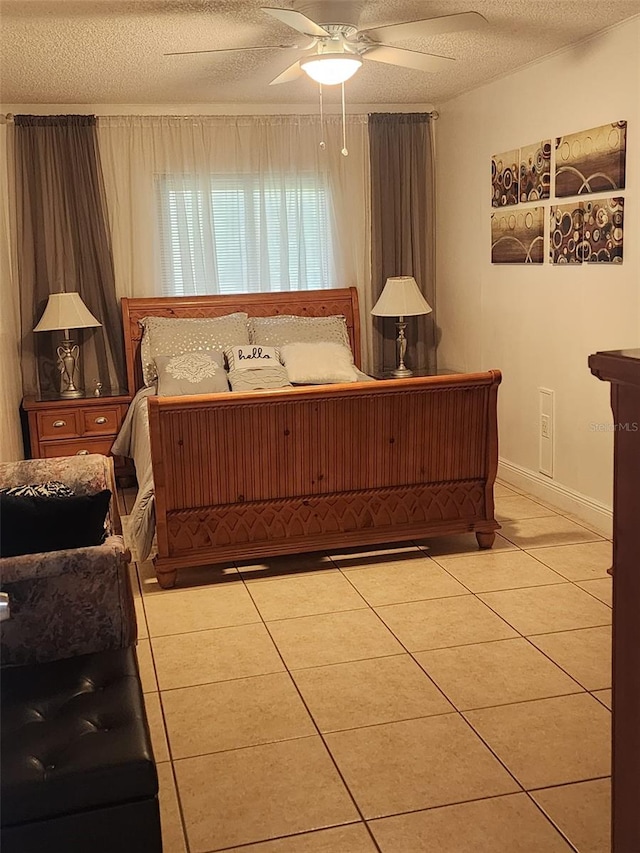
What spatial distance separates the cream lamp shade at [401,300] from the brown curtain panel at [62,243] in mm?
1798

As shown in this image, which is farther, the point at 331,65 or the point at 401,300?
the point at 401,300

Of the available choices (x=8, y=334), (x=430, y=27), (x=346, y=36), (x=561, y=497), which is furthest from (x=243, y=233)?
(x=561, y=497)

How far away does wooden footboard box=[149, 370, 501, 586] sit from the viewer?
3939mm

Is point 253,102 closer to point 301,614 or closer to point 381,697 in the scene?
point 301,614

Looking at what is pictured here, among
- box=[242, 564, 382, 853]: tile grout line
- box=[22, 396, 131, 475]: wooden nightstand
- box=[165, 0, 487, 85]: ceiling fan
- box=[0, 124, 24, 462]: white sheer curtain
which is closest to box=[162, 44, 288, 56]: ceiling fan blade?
box=[165, 0, 487, 85]: ceiling fan

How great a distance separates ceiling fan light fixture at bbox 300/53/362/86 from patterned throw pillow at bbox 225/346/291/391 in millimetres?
1930

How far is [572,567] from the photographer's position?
4.11 meters

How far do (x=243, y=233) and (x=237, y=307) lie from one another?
0.52 metres

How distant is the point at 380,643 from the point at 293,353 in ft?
8.44

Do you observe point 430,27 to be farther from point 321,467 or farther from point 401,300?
point 401,300

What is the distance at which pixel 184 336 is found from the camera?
5.66 m

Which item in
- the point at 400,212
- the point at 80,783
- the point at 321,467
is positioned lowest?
the point at 80,783

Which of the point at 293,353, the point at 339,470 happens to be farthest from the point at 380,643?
the point at 293,353

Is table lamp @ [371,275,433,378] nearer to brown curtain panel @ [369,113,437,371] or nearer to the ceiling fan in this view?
brown curtain panel @ [369,113,437,371]
